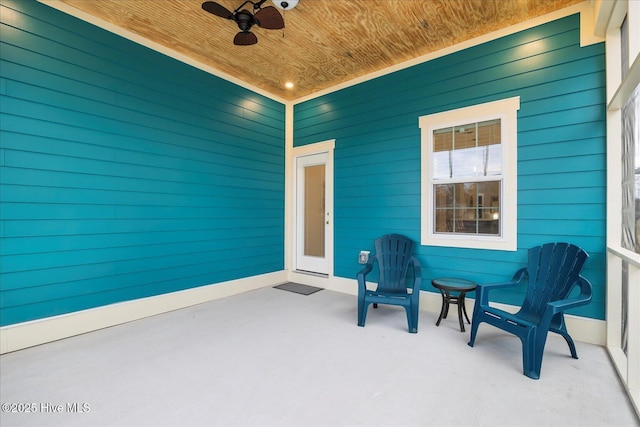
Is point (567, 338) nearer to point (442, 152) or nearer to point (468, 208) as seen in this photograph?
point (468, 208)

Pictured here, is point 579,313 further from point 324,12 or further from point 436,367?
point 324,12

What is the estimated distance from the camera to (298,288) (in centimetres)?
476

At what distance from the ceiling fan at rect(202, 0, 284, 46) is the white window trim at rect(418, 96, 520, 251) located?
7.08 ft

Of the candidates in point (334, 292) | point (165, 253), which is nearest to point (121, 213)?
point (165, 253)

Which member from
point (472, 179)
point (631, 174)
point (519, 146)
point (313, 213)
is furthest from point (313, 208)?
point (631, 174)

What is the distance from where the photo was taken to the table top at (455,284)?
303 cm

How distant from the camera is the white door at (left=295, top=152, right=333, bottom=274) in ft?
15.8

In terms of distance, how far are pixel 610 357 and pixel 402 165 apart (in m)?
2.77

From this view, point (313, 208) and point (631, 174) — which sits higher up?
point (631, 174)

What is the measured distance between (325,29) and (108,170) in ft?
9.55

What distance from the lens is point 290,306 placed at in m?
3.86

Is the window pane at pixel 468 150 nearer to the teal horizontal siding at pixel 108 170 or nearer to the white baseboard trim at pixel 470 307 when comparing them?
the white baseboard trim at pixel 470 307

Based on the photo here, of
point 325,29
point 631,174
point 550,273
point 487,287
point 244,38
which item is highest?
point 325,29

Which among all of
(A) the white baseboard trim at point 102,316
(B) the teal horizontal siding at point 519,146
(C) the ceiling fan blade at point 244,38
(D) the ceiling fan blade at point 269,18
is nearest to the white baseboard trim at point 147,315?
(A) the white baseboard trim at point 102,316
